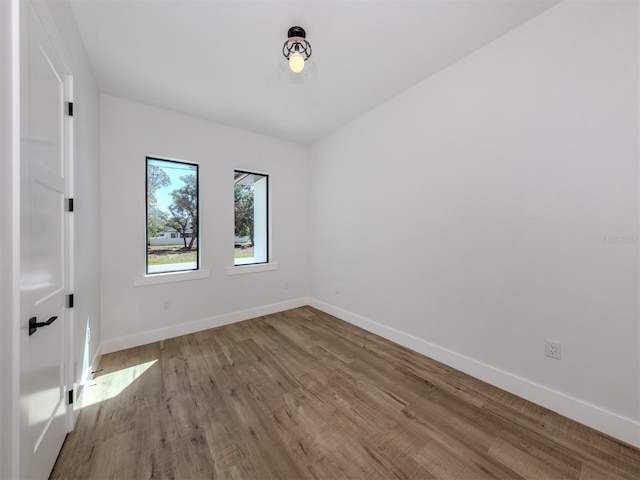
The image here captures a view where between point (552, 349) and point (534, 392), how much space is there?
362 mm

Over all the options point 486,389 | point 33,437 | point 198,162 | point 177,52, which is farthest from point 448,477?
point 198,162

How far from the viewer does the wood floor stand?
1.36 metres

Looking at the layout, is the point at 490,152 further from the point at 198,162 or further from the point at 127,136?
the point at 127,136

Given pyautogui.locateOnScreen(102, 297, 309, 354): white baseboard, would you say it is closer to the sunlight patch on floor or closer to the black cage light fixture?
the sunlight patch on floor

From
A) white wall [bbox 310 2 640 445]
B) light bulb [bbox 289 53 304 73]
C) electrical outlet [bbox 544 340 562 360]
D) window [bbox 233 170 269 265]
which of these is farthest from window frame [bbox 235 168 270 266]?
electrical outlet [bbox 544 340 562 360]

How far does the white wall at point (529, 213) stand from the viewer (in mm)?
1521

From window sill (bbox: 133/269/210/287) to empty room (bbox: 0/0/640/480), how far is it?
1.4 inches

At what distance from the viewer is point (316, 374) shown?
2238 millimetres

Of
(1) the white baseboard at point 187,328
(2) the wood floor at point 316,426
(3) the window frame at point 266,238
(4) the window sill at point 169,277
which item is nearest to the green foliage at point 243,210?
(3) the window frame at point 266,238

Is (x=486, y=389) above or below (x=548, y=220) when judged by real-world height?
below

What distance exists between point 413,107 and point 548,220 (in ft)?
5.40

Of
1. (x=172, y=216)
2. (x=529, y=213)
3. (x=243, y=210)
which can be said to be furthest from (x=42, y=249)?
(x=529, y=213)

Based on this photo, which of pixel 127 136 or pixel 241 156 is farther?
pixel 241 156

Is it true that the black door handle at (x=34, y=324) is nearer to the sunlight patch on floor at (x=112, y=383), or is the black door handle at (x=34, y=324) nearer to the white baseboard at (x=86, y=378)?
the white baseboard at (x=86, y=378)
